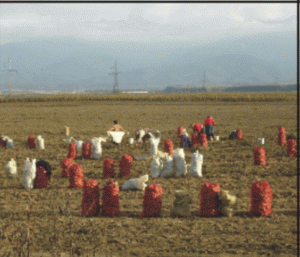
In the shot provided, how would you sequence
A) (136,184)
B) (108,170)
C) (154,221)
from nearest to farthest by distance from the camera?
(154,221), (136,184), (108,170)

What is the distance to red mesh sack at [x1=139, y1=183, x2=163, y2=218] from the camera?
7.54 meters

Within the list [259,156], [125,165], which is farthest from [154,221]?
[259,156]

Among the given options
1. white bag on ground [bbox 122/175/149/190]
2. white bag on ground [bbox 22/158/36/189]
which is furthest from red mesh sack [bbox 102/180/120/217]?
white bag on ground [bbox 22/158/36/189]

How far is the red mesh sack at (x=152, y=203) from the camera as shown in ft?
24.7

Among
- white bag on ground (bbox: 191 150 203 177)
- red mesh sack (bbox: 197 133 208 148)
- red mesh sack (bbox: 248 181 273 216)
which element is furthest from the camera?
red mesh sack (bbox: 197 133 208 148)

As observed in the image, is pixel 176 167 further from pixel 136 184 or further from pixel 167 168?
pixel 136 184

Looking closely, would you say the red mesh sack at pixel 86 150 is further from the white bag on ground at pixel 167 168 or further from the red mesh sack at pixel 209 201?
the red mesh sack at pixel 209 201

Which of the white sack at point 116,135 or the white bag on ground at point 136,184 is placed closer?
the white bag on ground at point 136,184

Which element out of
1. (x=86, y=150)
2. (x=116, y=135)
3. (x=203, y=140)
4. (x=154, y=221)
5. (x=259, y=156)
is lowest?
(x=154, y=221)

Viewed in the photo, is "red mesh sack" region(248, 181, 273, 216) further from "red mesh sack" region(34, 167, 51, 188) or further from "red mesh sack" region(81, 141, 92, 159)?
"red mesh sack" region(81, 141, 92, 159)

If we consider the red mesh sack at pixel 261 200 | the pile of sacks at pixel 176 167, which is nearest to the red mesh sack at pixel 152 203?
the red mesh sack at pixel 261 200

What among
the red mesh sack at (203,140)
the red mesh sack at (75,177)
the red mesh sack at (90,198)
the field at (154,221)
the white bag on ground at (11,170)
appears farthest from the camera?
the red mesh sack at (203,140)

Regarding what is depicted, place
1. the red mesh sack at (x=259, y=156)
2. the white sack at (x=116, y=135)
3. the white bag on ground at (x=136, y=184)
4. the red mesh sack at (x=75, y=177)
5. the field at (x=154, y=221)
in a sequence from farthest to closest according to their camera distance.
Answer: the white sack at (x=116, y=135) < the red mesh sack at (x=259, y=156) < the red mesh sack at (x=75, y=177) < the white bag on ground at (x=136, y=184) < the field at (x=154, y=221)

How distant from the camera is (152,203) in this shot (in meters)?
7.55
